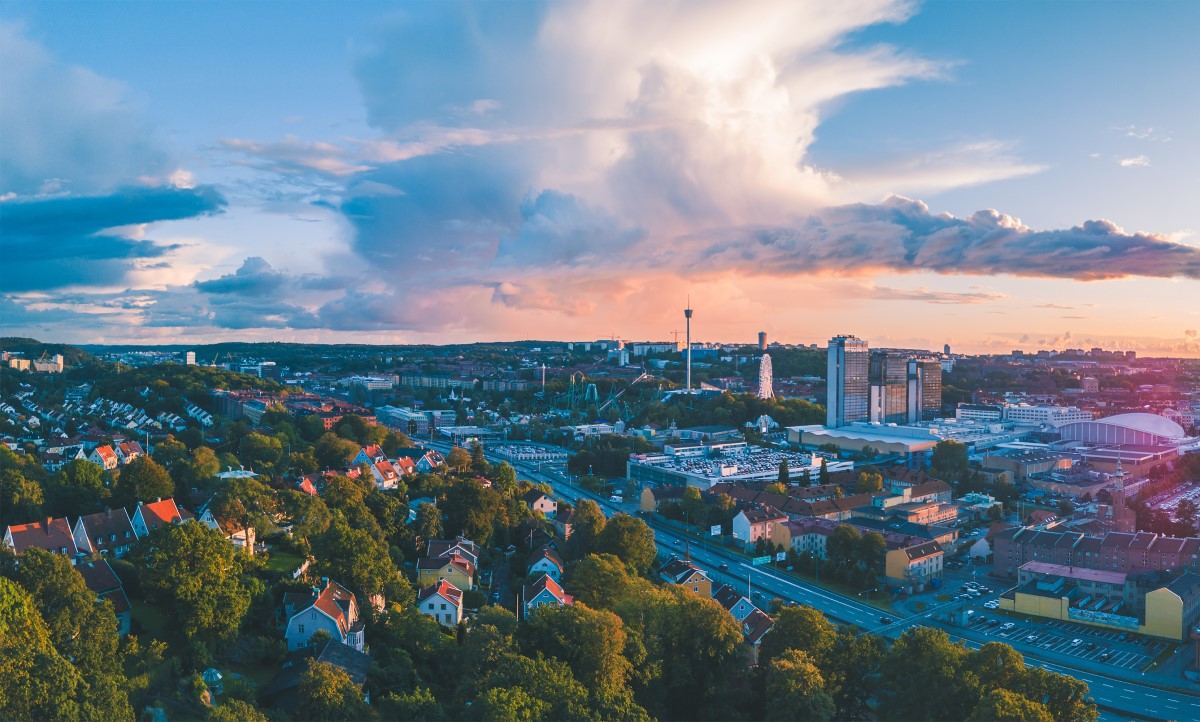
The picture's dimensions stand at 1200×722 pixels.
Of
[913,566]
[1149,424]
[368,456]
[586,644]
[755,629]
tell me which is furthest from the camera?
[1149,424]

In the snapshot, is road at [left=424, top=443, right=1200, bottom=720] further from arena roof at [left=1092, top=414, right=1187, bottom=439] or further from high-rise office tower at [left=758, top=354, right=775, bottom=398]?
high-rise office tower at [left=758, top=354, right=775, bottom=398]

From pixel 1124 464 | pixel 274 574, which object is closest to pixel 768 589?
pixel 274 574

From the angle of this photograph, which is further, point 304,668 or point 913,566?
point 913,566

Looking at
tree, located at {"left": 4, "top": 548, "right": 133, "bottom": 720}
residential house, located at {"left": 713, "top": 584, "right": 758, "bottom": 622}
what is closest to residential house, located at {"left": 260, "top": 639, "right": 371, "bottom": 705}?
tree, located at {"left": 4, "top": 548, "right": 133, "bottom": 720}

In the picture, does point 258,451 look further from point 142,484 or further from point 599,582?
point 599,582

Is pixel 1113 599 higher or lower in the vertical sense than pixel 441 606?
lower

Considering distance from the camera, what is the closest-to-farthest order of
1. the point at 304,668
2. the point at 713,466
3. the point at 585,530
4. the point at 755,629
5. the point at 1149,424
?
the point at 304,668
the point at 755,629
the point at 585,530
the point at 713,466
the point at 1149,424

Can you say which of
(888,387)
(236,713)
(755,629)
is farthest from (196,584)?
(888,387)

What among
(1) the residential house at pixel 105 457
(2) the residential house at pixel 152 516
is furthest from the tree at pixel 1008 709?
(1) the residential house at pixel 105 457
